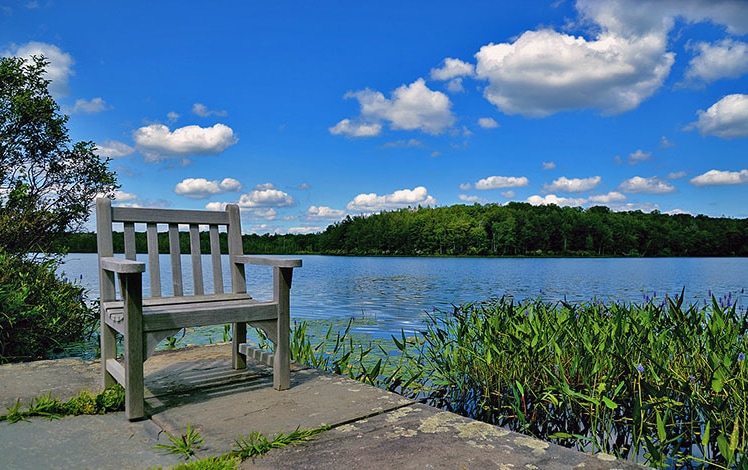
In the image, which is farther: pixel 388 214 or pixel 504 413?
pixel 388 214

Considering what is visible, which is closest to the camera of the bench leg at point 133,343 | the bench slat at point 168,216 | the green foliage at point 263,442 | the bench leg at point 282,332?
the green foliage at point 263,442

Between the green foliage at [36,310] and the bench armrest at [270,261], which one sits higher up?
the bench armrest at [270,261]

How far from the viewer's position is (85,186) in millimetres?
6465

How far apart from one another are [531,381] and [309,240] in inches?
2239

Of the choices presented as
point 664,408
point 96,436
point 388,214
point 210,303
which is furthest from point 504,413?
point 388,214

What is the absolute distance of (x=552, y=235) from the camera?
2095 inches

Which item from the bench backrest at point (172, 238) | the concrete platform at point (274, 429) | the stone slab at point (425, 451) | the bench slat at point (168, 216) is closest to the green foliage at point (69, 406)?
the concrete platform at point (274, 429)

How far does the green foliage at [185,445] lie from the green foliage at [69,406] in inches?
27.2

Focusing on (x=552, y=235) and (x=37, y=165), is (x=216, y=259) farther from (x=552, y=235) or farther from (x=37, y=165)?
(x=552, y=235)

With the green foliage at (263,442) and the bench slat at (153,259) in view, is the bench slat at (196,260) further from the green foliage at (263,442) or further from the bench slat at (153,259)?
the green foliage at (263,442)

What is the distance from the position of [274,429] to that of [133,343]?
2.72 ft

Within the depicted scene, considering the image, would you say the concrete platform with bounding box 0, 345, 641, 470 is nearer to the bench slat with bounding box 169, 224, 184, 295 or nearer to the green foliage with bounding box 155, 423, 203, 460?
the green foliage with bounding box 155, 423, 203, 460

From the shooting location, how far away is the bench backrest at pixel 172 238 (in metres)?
3.11

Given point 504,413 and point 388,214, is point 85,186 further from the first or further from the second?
point 388,214
